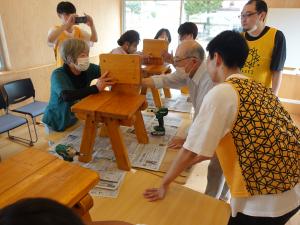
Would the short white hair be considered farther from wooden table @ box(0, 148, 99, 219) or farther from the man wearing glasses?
wooden table @ box(0, 148, 99, 219)

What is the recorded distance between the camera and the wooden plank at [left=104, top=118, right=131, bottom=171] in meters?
1.19

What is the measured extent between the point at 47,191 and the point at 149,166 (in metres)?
0.74

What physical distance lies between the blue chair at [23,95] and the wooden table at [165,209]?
1824 millimetres

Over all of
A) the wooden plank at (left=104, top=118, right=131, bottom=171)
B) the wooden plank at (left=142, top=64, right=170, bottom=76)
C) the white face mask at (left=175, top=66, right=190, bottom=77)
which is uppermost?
the white face mask at (left=175, top=66, right=190, bottom=77)

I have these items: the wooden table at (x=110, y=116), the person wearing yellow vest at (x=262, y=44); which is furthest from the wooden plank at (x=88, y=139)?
the person wearing yellow vest at (x=262, y=44)

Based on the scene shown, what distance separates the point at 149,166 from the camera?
4.30 feet

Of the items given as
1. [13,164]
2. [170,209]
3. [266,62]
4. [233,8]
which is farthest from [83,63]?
[233,8]

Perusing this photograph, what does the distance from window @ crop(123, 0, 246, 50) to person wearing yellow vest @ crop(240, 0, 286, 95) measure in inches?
82.0

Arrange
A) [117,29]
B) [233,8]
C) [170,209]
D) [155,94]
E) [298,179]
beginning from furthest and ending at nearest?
[117,29] → [233,8] → [155,94] → [170,209] → [298,179]

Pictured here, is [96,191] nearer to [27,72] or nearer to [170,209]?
[170,209]

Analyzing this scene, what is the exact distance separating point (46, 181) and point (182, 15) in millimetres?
4577

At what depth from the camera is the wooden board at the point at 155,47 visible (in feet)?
8.29

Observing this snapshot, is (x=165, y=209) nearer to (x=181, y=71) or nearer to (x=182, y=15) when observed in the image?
(x=181, y=71)

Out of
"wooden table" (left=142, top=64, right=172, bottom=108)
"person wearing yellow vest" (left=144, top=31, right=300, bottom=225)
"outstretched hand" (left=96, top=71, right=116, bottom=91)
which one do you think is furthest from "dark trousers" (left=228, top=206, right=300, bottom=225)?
"wooden table" (left=142, top=64, right=172, bottom=108)
